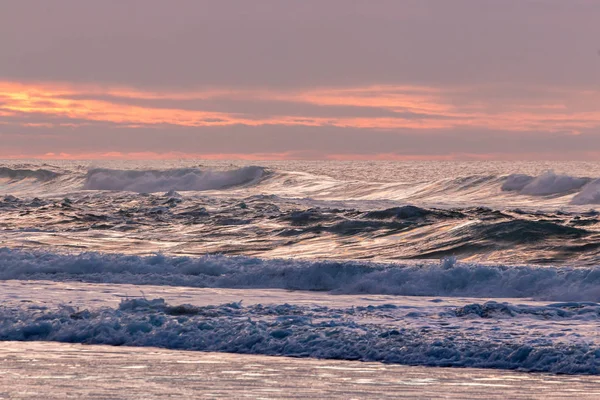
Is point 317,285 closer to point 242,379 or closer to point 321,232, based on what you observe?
point 242,379

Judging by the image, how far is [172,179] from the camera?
7350 centimetres

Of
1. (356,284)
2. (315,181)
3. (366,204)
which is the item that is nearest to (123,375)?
(356,284)

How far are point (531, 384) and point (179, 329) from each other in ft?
15.5

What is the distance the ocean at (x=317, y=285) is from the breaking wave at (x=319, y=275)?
40 mm

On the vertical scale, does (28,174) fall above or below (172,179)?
above

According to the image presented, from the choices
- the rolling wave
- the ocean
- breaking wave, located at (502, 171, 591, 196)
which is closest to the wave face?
the rolling wave

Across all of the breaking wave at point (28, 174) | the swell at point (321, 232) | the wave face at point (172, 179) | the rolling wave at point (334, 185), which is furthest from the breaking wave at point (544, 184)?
the breaking wave at point (28, 174)

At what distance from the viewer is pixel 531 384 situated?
28.9ft

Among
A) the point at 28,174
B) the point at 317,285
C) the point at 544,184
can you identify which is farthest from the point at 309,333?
the point at 28,174

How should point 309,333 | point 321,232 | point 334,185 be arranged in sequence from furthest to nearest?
1. point 334,185
2. point 321,232
3. point 309,333

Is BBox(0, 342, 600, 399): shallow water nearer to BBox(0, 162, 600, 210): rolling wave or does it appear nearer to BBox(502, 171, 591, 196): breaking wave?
BBox(0, 162, 600, 210): rolling wave

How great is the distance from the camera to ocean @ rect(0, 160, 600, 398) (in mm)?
10742

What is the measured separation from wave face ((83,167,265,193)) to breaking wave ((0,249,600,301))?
49.4 m

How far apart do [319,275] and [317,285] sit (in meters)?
0.33
